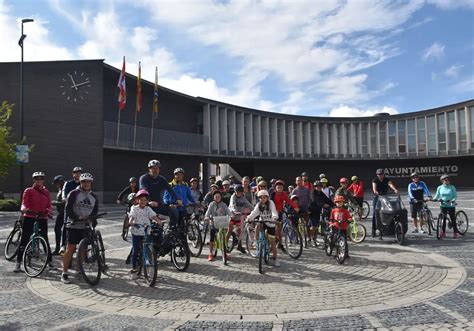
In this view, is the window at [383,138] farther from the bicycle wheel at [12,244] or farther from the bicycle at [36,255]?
the bicycle at [36,255]

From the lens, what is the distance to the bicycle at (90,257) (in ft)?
21.4

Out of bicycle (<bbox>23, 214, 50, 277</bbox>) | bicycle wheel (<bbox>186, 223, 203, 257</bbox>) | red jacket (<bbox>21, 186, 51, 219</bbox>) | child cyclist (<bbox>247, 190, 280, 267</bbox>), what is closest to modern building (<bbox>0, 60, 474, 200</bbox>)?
bicycle wheel (<bbox>186, 223, 203, 257</bbox>)

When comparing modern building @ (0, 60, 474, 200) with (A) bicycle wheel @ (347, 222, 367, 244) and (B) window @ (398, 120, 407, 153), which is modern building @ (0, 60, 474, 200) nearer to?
(B) window @ (398, 120, 407, 153)

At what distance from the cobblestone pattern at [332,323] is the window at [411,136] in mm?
44049

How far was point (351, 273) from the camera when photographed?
7.09 metres

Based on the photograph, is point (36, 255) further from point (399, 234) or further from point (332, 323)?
point (399, 234)

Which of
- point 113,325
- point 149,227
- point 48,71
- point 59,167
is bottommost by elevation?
point 113,325

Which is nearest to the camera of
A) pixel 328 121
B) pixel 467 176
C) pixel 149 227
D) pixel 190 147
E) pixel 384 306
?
pixel 384 306

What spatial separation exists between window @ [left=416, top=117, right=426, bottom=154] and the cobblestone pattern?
145 feet

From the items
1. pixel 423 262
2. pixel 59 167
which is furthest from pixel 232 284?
pixel 59 167

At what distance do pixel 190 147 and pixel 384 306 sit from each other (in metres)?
30.1

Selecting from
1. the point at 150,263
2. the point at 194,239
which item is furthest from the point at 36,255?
the point at 194,239

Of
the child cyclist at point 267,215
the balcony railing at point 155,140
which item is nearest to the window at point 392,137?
the balcony railing at point 155,140

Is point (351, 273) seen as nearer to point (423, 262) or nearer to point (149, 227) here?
point (423, 262)
